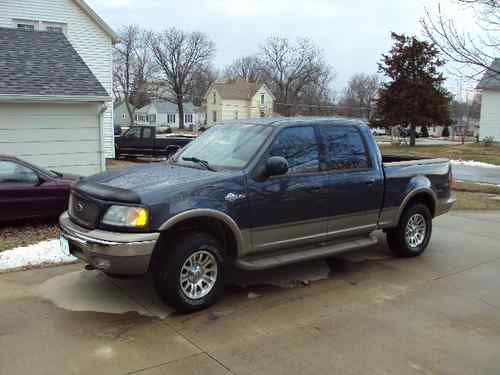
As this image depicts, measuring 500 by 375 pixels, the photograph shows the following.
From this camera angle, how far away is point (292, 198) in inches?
224

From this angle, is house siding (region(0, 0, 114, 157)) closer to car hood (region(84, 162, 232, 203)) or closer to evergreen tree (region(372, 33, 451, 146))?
car hood (region(84, 162, 232, 203))

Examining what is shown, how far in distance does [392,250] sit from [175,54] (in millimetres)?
84073

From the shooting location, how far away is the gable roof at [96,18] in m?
20.9

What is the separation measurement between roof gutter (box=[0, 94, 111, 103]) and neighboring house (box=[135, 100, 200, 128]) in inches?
3272

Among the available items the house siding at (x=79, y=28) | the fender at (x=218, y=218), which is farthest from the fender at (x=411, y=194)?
the house siding at (x=79, y=28)

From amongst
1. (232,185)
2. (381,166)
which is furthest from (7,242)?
(381,166)

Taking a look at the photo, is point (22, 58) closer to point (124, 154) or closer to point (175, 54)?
point (124, 154)

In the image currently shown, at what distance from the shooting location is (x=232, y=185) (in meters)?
5.25

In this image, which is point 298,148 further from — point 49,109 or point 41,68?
point 41,68

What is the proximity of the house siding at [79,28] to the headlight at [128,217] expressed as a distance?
1516cm

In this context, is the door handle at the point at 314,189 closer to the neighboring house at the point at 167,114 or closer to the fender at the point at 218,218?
the fender at the point at 218,218

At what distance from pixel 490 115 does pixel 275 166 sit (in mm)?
43105

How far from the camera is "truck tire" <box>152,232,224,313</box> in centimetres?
491

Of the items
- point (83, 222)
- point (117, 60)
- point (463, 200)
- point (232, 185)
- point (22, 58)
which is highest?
point (117, 60)
